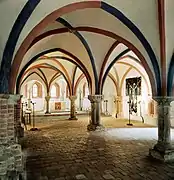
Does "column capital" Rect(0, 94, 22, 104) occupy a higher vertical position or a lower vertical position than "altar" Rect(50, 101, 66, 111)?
higher

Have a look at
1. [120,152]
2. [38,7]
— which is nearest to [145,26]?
[38,7]

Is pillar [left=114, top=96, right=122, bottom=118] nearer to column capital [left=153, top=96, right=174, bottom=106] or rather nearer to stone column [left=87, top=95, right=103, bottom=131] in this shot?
stone column [left=87, top=95, right=103, bottom=131]

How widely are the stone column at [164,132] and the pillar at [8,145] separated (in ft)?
10.3

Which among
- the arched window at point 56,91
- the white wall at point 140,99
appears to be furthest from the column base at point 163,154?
the arched window at point 56,91

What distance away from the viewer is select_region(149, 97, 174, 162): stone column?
4.96m

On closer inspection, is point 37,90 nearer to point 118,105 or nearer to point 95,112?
point 118,105

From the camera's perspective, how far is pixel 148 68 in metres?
5.32

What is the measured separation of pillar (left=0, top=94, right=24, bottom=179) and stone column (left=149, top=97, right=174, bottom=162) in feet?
10.3

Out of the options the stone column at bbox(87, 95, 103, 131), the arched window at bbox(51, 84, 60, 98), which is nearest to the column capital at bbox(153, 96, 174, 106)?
the stone column at bbox(87, 95, 103, 131)

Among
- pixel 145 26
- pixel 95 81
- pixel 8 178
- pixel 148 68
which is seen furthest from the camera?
pixel 95 81

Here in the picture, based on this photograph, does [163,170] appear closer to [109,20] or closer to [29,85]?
[109,20]

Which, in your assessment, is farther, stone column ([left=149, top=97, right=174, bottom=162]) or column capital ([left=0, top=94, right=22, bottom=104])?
stone column ([left=149, top=97, right=174, bottom=162])

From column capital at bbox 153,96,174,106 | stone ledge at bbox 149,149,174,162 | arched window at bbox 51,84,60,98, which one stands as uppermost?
arched window at bbox 51,84,60,98

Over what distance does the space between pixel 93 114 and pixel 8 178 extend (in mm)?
5929
